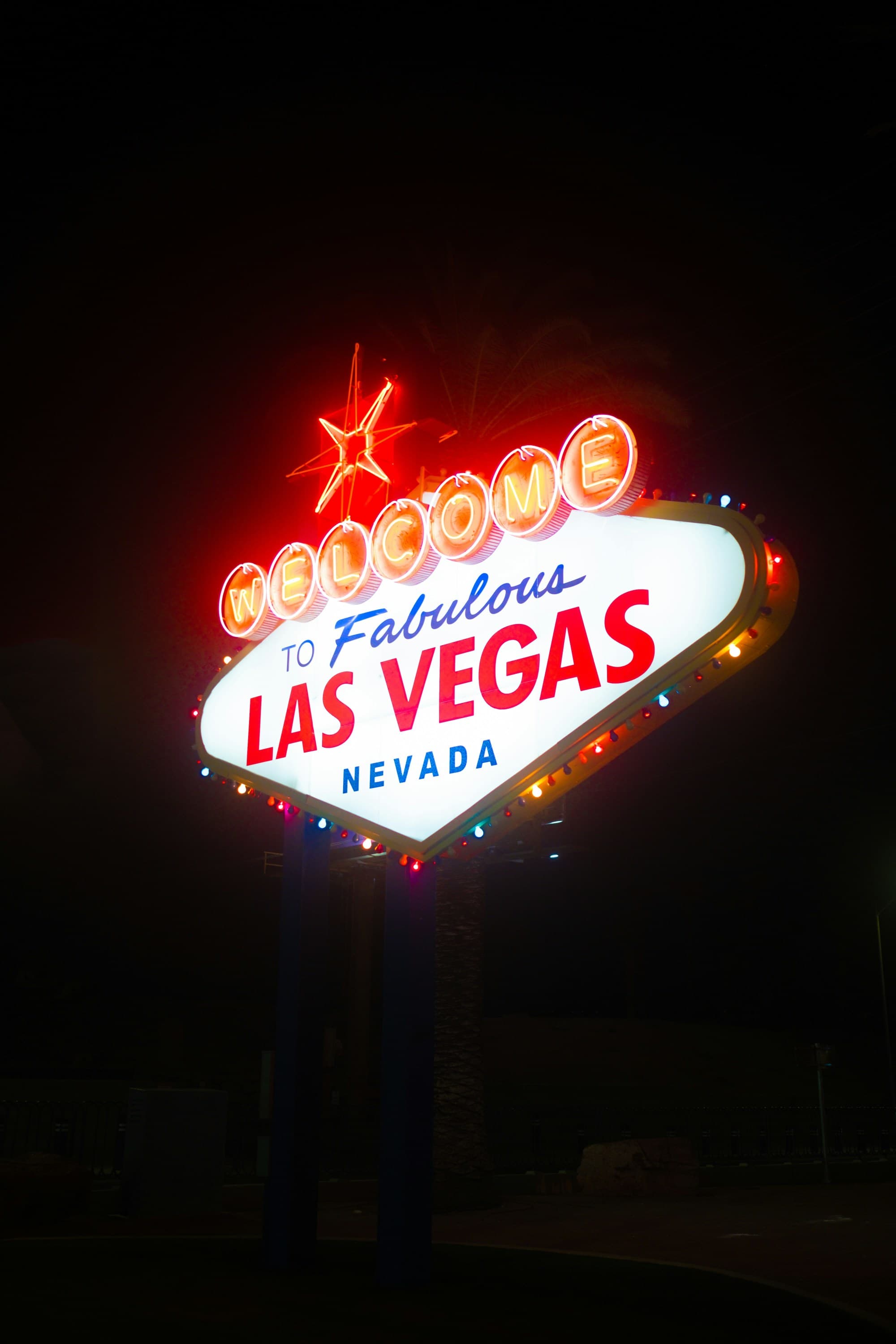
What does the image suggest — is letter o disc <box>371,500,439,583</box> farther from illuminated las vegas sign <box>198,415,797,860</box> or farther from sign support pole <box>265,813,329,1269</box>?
sign support pole <box>265,813,329,1269</box>

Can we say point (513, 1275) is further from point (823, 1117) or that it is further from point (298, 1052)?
point (823, 1117)

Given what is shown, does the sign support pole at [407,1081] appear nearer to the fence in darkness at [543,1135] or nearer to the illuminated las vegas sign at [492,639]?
the illuminated las vegas sign at [492,639]

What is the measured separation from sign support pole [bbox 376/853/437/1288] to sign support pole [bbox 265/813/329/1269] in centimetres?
120

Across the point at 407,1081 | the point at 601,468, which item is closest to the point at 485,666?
the point at 601,468

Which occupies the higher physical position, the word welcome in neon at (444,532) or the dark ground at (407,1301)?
the word welcome in neon at (444,532)

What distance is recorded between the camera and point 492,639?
9.95 m

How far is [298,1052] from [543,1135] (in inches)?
883

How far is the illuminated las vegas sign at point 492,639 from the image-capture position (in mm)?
8461

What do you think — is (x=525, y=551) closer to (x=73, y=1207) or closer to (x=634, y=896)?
(x=73, y=1207)

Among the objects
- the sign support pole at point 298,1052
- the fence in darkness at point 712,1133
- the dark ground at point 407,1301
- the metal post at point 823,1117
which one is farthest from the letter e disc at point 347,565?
the fence in darkness at point 712,1133

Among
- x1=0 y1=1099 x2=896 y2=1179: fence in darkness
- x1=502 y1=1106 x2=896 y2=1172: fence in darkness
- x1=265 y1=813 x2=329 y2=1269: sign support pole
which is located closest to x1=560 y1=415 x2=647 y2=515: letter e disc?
x1=265 y1=813 x2=329 y2=1269: sign support pole

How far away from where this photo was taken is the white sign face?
852 cm

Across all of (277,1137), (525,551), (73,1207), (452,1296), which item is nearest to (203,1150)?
(73,1207)

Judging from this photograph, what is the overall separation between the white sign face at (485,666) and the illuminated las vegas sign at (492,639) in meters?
0.02
